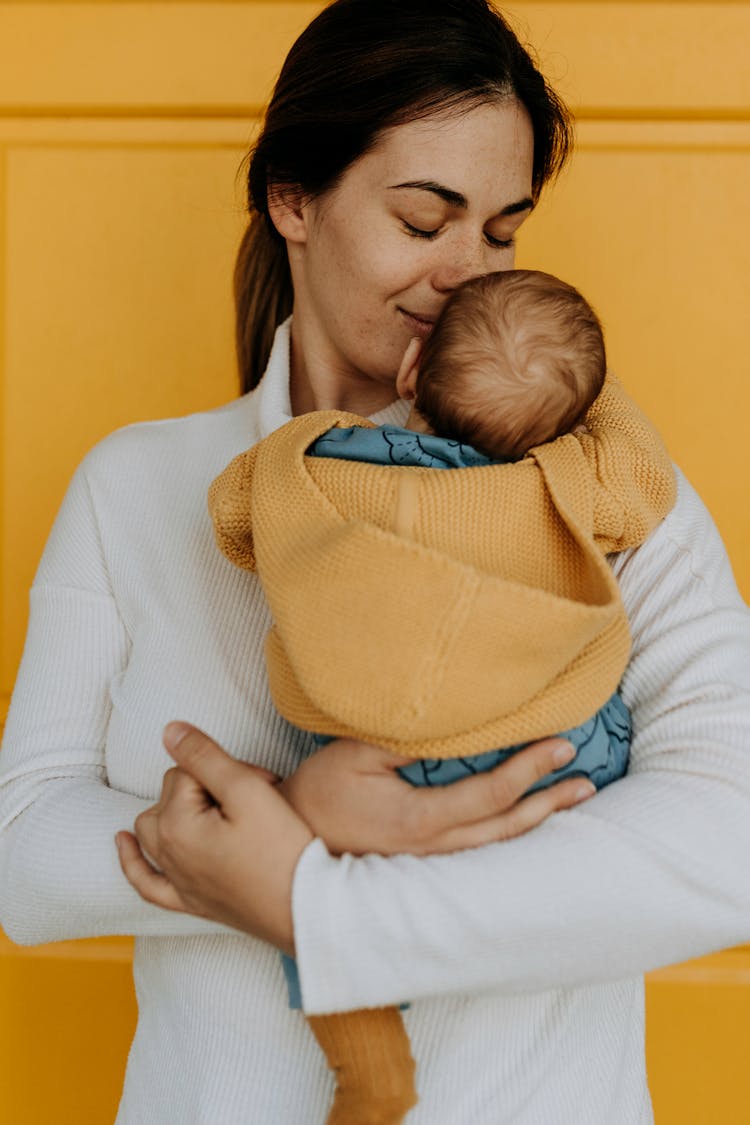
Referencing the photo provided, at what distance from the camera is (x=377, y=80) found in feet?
3.82

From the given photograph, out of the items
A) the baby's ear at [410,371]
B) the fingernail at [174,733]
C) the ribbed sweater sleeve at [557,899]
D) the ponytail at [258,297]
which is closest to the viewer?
the ribbed sweater sleeve at [557,899]

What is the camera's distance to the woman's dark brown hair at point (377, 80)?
1158 millimetres

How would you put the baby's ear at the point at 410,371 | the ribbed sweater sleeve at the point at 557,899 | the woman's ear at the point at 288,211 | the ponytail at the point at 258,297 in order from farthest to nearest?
the ponytail at the point at 258,297 < the woman's ear at the point at 288,211 < the baby's ear at the point at 410,371 < the ribbed sweater sleeve at the point at 557,899

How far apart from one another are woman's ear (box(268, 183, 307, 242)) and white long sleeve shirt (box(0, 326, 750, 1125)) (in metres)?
0.18

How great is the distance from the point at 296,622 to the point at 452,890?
0.82ft

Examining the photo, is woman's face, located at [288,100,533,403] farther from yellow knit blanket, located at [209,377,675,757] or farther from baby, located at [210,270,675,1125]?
yellow knit blanket, located at [209,377,675,757]

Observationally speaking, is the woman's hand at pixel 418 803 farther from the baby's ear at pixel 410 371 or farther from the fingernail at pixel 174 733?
the baby's ear at pixel 410 371

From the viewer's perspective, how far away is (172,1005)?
106 cm

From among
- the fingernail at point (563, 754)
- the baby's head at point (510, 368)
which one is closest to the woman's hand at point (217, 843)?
the fingernail at point (563, 754)

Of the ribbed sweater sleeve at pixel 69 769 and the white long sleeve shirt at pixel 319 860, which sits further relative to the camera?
the ribbed sweater sleeve at pixel 69 769

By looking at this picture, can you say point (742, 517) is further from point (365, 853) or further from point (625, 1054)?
point (365, 853)

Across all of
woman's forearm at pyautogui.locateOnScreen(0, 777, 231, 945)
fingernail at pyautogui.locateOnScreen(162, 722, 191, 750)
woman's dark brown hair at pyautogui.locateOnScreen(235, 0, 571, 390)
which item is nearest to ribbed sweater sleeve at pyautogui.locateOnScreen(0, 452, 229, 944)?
woman's forearm at pyautogui.locateOnScreen(0, 777, 231, 945)

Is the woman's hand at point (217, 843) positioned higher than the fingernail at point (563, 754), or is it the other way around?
the fingernail at point (563, 754)

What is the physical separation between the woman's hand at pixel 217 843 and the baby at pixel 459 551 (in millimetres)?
84
